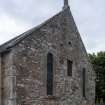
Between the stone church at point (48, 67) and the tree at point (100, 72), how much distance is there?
15.9 m

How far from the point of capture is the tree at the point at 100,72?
1585 inches

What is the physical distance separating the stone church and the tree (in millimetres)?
15932

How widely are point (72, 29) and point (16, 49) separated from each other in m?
7.56

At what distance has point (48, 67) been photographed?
18641 mm

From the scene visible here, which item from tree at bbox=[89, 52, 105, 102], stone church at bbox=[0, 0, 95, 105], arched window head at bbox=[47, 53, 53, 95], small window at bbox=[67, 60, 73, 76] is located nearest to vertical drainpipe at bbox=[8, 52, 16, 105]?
stone church at bbox=[0, 0, 95, 105]

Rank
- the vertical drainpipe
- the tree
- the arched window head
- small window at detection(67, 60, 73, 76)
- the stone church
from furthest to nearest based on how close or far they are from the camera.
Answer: the tree < small window at detection(67, 60, 73, 76) < the arched window head < the stone church < the vertical drainpipe

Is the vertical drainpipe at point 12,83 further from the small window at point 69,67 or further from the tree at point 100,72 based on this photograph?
the tree at point 100,72

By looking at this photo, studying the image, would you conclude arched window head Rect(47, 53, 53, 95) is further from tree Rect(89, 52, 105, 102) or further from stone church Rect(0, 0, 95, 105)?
tree Rect(89, 52, 105, 102)

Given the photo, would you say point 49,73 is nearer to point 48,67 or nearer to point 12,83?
point 48,67

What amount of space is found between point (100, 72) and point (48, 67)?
80.1 feet

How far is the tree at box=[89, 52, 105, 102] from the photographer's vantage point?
4025 centimetres

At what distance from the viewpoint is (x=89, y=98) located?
949 inches

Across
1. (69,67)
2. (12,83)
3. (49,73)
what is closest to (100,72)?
(69,67)

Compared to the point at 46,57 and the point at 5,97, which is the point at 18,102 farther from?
the point at 46,57
